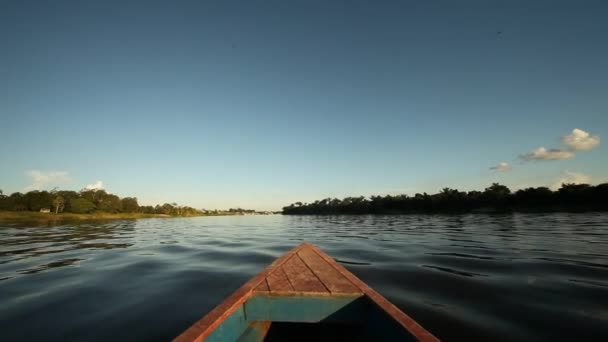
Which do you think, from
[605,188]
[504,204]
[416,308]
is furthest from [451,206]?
[416,308]

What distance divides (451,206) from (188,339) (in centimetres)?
8383

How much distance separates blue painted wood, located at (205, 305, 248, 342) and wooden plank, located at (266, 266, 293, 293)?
457 mm

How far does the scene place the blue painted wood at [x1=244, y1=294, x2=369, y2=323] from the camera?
3092 millimetres

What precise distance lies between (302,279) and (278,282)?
364 mm

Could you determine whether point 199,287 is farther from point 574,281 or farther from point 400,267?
point 574,281

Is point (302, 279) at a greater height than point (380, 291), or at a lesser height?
greater

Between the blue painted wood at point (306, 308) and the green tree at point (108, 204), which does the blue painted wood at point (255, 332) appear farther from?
the green tree at point (108, 204)

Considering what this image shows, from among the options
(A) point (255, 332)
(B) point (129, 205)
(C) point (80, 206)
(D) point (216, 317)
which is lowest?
(A) point (255, 332)

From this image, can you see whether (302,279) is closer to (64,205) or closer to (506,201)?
(506,201)

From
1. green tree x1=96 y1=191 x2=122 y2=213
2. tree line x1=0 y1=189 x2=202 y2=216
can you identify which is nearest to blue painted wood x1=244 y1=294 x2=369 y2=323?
tree line x1=0 y1=189 x2=202 y2=216

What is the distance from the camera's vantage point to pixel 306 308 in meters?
3.11

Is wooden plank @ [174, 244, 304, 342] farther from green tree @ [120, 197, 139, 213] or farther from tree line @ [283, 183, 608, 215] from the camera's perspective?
green tree @ [120, 197, 139, 213]

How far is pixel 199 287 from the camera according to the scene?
6102mm

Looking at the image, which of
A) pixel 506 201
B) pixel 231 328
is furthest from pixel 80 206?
pixel 506 201
